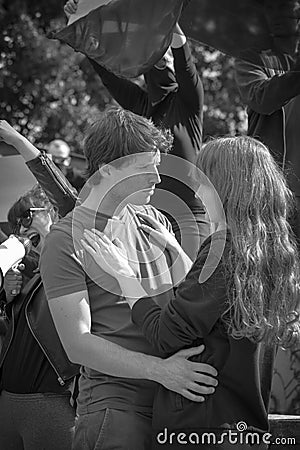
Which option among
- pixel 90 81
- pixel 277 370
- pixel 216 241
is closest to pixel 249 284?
pixel 216 241

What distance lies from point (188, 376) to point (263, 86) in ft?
5.98

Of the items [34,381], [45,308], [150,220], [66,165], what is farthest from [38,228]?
[66,165]

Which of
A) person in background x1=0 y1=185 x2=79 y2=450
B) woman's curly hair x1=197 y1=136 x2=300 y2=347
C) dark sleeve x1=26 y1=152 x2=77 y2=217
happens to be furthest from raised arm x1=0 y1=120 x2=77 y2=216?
woman's curly hair x1=197 y1=136 x2=300 y2=347

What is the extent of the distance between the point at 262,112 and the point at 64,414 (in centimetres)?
156

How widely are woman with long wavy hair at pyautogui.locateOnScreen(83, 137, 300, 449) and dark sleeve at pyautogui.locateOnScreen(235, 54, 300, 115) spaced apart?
128cm

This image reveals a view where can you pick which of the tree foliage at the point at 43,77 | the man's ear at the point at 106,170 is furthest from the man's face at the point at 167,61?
the tree foliage at the point at 43,77

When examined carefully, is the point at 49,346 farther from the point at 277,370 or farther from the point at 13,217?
the point at 277,370

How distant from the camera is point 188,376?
240cm

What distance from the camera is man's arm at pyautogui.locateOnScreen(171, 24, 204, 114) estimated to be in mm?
4051

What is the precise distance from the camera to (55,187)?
3609mm

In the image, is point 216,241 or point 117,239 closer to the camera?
point 216,241

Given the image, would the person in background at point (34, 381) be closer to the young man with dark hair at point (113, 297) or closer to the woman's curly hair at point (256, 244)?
the young man with dark hair at point (113, 297)

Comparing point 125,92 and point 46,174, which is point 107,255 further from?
point 125,92

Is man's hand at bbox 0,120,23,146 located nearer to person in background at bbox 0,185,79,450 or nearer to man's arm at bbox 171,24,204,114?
person in background at bbox 0,185,79,450
